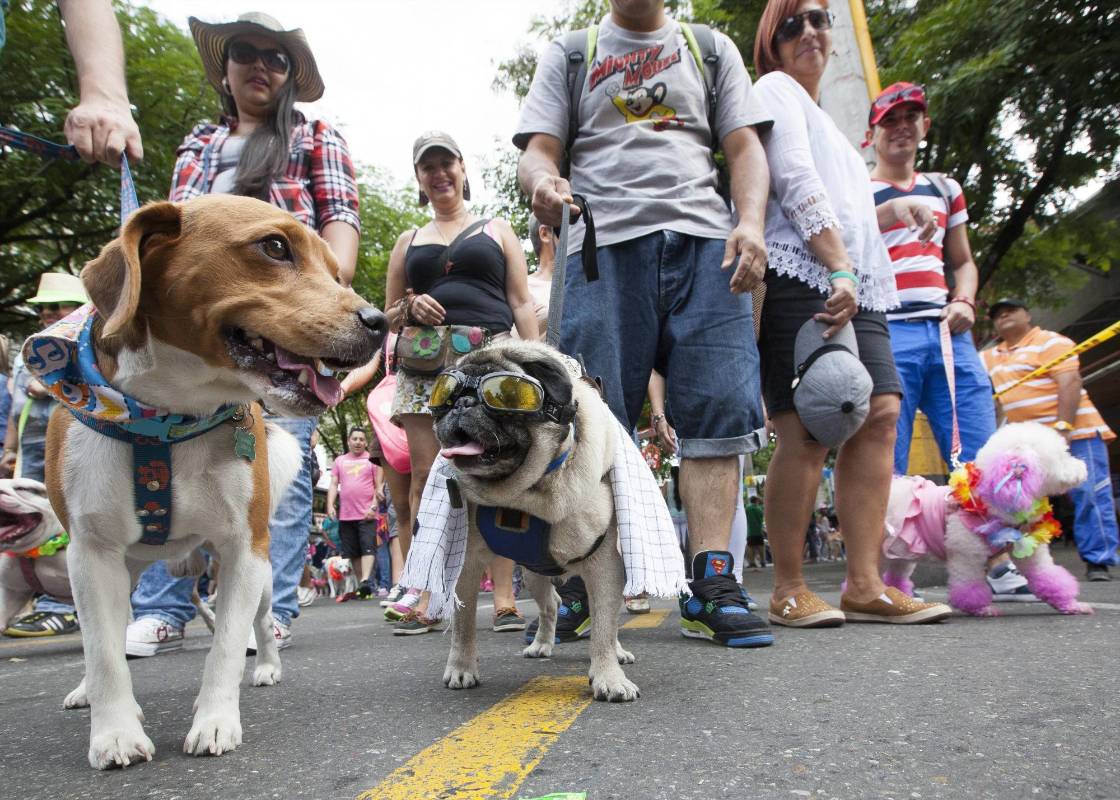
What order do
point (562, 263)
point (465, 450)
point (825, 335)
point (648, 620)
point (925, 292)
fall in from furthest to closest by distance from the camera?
point (925, 292)
point (648, 620)
point (825, 335)
point (562, 263)
point (465, 450)

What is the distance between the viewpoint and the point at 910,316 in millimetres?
4844

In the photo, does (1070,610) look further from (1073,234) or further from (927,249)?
(1073,234)

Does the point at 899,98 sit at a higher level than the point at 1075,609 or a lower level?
higher

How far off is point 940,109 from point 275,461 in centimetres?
896

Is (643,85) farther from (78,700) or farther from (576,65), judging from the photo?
(78,700)

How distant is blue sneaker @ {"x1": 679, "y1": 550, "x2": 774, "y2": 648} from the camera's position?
3176 mm

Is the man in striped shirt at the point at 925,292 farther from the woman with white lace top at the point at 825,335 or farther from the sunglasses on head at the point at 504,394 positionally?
the sunglasses on head at the point at 504,394

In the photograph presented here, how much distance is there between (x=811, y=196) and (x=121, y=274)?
280cm

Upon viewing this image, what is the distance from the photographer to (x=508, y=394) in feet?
7.67

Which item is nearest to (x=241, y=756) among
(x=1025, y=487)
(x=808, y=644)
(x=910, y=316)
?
(x=808, y=644)

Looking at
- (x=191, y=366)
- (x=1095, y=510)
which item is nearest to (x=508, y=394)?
(x=191, y=366)

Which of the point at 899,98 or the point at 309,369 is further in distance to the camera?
the point at 899,98

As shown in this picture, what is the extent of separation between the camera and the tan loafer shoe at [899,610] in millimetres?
3754

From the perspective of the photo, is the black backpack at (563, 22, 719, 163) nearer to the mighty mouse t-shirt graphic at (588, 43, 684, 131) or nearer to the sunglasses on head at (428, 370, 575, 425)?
the mighty mouse t-shirt graphic at (588, 43, 684, 131)
